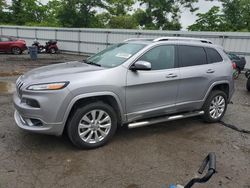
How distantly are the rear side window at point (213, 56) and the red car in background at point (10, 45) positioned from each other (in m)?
17.2

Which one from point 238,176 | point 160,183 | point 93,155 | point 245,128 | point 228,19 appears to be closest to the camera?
point 160,183

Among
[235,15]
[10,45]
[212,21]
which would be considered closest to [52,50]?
[10,45]

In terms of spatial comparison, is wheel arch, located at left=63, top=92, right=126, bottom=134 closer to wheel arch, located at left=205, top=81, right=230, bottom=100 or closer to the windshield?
the windshield

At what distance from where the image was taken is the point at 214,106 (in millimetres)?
5066

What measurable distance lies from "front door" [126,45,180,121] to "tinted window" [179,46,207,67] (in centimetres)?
19

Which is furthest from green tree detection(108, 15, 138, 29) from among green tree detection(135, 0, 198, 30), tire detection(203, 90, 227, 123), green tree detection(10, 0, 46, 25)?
tire detection(203, 90, 227, 123)

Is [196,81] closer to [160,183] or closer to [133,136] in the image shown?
[133,136]

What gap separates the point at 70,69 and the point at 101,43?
1625 cm

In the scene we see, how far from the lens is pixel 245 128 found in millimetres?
4945

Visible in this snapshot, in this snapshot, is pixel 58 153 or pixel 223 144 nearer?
pixel 58 153

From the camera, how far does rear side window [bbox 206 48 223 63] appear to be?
4902mm

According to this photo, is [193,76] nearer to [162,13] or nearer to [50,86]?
[50,86]

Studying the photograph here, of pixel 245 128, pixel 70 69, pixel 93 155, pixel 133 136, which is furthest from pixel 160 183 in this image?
pixel 245 128

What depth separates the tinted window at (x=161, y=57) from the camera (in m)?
4.09
